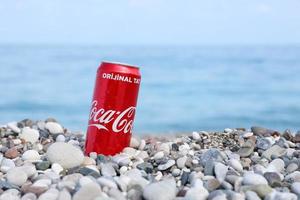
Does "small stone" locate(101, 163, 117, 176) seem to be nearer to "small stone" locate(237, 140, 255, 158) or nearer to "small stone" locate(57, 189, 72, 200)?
"small stone" locate(57, 189, 72, 200)

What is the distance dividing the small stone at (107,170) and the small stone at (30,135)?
113 centimetres

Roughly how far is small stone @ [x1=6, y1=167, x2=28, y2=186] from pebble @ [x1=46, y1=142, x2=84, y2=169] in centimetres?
22

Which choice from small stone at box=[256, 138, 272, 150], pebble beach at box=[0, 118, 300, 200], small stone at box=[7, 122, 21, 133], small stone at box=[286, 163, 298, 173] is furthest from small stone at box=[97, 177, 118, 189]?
small stone at box=[7, 122, 21, 133]

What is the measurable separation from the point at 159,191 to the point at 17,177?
70 centimetres

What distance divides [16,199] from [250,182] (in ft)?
2.97

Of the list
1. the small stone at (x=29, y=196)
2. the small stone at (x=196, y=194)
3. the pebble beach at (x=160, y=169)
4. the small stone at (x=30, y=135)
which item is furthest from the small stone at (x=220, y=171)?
the small stone at (x=30, y=135)

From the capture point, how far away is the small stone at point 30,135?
3815 millimetres

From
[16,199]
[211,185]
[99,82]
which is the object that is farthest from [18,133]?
[211,185]

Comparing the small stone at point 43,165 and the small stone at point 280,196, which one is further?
the small stone at point 43,165

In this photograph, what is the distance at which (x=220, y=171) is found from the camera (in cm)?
260

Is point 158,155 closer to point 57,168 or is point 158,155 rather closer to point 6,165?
point 57,168

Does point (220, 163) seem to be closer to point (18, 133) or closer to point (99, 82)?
point (99, 82)

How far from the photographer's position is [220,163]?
270 cm

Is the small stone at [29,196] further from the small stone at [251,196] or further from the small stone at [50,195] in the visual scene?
the small stone at [251,196]
